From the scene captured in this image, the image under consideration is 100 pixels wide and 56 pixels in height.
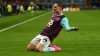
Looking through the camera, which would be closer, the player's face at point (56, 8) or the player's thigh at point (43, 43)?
the player's face at point (56, 8)

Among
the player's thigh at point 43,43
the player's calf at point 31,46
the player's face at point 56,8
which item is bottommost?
the player's calf at point 31,46

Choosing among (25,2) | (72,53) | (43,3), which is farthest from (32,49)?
(43,3)

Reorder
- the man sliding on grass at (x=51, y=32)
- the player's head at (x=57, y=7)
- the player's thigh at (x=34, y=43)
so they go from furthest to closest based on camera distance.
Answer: the player's thigh at (x=34, y=43)
the man sliding on grass at (x=51, y=32)
the player's head at (x=57, y=7)

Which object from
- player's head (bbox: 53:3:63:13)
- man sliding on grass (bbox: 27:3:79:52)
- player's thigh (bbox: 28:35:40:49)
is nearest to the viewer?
player's head (bbox: 53:3:63:13)

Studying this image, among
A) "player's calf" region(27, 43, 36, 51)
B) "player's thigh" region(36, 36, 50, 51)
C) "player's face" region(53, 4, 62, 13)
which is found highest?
"player's face" region(53, 4, 62, 13)

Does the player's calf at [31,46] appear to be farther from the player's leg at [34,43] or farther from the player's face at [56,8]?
the player's face at [56,8]

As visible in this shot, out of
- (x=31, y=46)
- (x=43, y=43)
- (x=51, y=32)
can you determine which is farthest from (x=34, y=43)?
(x=51, y=32)

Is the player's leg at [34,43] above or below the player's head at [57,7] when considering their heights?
Answer: below

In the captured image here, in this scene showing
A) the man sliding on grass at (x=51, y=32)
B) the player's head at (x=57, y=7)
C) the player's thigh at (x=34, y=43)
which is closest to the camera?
the player's head at (x=57, y=7)

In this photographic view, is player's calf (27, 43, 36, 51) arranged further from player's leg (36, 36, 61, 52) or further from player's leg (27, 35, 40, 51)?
player's leg (36, 36, 61, 52)

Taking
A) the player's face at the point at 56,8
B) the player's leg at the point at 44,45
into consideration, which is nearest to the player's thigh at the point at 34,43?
the player's leg at the point at 44,45

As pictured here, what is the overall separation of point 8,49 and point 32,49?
976mm

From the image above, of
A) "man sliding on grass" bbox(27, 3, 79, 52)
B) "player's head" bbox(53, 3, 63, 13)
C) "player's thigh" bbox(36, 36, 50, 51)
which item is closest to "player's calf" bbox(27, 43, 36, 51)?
"man sliding on grass" bbox(27, 3, 79, 52)

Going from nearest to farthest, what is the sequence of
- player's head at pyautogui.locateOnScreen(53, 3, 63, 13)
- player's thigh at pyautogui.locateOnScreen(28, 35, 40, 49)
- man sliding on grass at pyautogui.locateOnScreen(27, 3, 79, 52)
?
1. player's head at pyautogui.locateOnScreen(53, 3, 63, 13)
2. man sliding on grass at pyautogui.locateOnScreen(27, 3, 79, 52)
3. player's thigh at pyautogui.locateOnScreen(28, 35, 40, 49)
